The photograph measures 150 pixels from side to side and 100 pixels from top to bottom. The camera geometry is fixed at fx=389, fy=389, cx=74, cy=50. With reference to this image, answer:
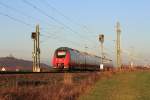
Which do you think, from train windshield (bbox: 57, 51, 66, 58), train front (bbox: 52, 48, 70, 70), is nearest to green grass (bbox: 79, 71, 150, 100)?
train front (bbox: 52, 48, 70, 70)

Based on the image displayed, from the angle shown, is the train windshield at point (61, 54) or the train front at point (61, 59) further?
the train windshield at point (61, 54)

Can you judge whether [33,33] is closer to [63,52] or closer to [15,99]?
[63,52]

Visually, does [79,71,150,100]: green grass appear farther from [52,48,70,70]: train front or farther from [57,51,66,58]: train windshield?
[57,51,66,58]: train windshield

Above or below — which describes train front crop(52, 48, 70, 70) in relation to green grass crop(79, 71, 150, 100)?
above

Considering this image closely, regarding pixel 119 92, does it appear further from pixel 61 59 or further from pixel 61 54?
pixel 61 54

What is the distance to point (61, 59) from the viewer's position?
1928 inches

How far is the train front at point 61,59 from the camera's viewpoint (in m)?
48.2

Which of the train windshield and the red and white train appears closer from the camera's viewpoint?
the red and white train

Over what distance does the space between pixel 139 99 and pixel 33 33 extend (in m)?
37.3

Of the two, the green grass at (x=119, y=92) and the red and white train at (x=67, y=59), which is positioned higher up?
the red and white train at (x=67, y=59)

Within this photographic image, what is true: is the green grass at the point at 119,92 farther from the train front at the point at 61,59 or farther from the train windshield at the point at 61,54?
the train windshield at the point at 61,54

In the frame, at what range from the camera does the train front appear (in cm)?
4825

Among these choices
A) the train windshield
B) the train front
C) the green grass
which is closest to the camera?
the green grass

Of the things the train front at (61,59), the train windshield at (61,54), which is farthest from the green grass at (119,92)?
the train windshield at (61,54)
